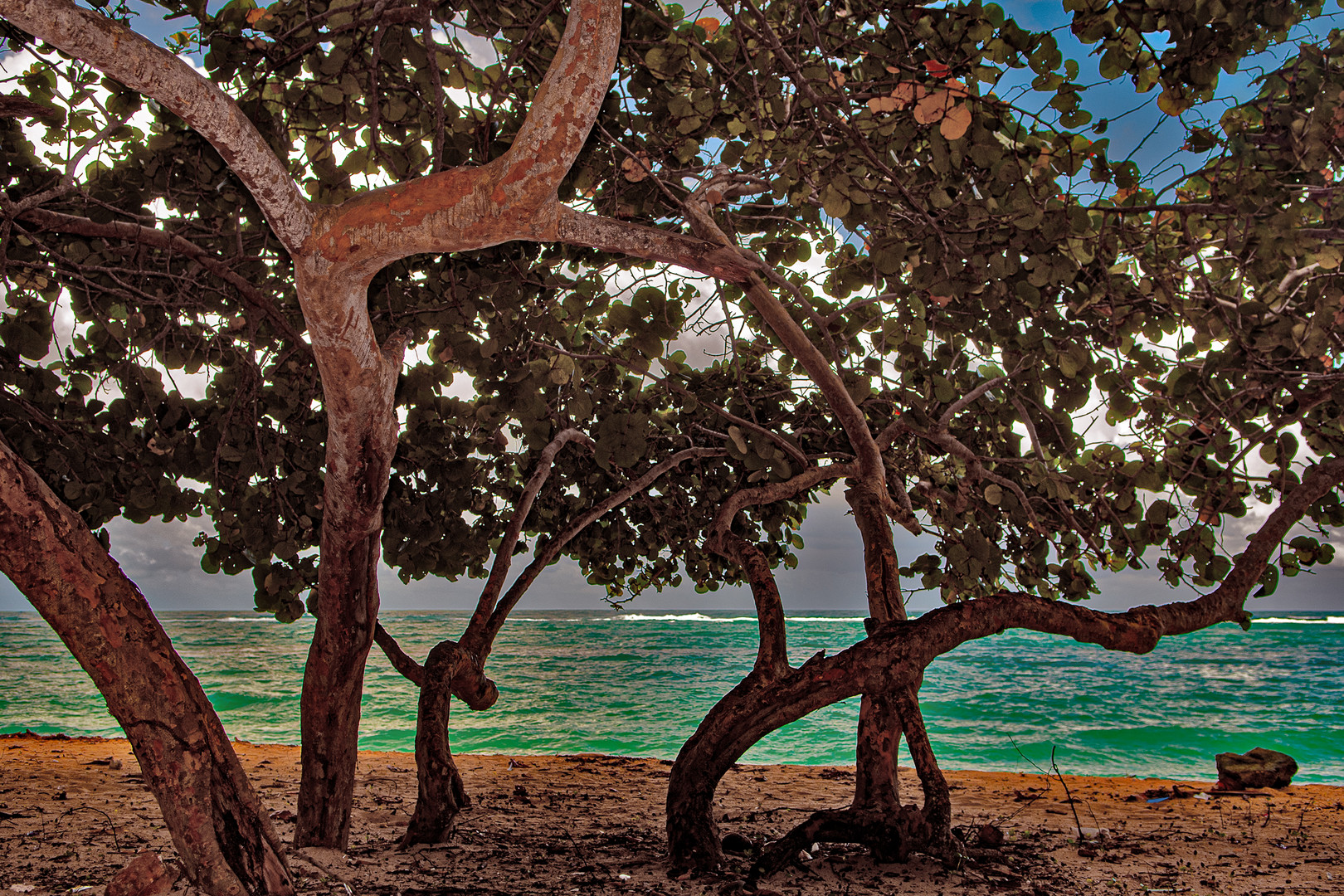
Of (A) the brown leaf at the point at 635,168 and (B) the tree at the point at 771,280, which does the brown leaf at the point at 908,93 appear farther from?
(A) the brown leaf at the point at 635,168

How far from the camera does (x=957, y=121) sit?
233cm

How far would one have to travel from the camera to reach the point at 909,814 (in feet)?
11.9

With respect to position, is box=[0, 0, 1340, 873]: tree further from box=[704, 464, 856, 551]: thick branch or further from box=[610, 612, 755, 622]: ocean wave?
box=[610, 612, 755, 622]: ocean wave

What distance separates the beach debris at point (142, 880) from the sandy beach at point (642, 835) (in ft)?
2.13

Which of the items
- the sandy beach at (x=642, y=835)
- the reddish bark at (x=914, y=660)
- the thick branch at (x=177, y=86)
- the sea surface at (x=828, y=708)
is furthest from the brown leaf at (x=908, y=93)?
the sea surface at (x=828, y=708)

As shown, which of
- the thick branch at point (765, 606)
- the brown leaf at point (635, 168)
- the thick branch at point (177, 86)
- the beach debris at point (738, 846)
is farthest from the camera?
the beach debris at point (738, 846)

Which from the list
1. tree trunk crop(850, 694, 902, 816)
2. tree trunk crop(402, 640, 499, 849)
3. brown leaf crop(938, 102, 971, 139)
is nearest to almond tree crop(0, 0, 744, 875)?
tree trunk crop(402, 640, 499, 849)

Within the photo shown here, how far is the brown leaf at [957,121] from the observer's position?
91.0 inches

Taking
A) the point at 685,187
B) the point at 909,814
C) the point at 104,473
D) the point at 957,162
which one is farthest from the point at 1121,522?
the point at 104,473

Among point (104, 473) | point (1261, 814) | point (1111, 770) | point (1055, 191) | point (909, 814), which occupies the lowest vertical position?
point (1111, 770)

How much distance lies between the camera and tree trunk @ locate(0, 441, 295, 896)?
2033mm

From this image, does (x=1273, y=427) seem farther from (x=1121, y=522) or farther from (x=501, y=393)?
(x=501, y=393)

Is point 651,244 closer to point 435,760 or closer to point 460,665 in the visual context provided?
point 460,665

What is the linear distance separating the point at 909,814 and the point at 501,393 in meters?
2.90
